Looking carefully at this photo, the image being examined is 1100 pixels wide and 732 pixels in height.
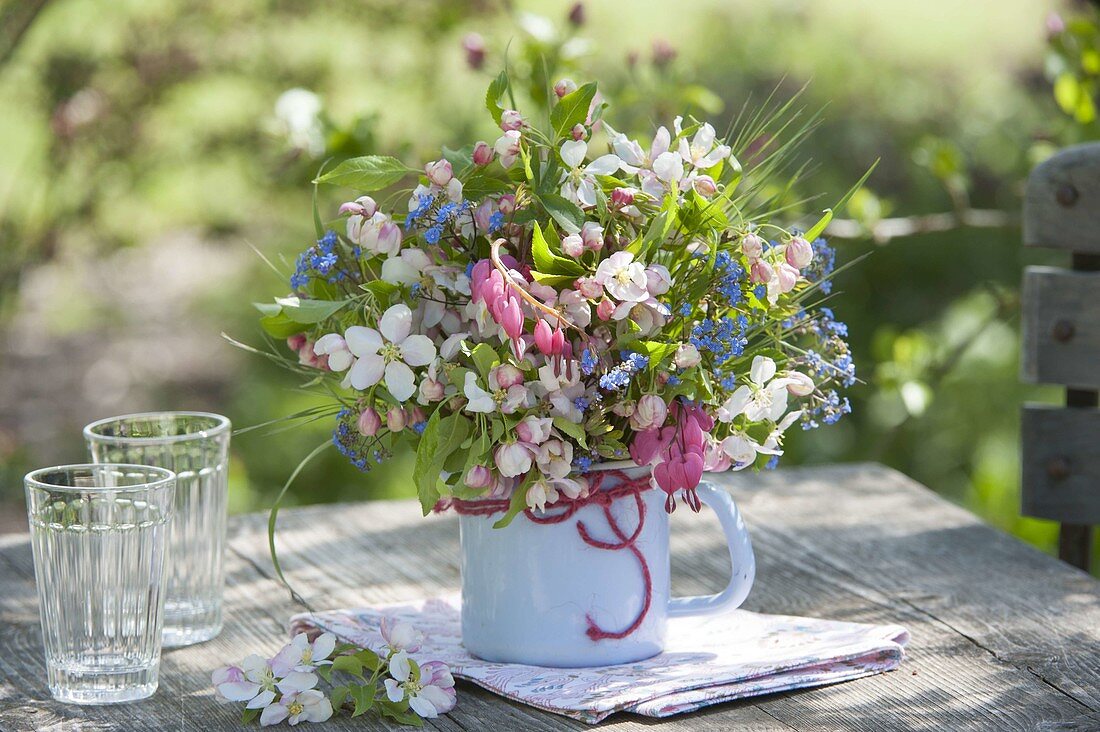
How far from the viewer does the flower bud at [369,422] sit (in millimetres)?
1090

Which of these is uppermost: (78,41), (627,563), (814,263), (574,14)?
(78,41)

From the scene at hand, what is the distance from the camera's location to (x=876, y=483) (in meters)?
1.92

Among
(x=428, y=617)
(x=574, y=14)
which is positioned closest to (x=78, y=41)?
(x=574, y=14)

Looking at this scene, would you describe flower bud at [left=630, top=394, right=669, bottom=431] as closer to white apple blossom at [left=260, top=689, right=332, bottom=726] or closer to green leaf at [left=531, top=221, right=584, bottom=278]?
green leaf at [left=531, top=221, right=584, bottom=278]

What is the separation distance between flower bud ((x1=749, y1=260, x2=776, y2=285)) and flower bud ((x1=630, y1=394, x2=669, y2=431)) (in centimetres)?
13

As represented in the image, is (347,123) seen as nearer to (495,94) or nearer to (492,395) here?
(495,94)

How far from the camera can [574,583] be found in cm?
118

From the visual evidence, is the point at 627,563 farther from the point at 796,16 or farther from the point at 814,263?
the point at 796,16

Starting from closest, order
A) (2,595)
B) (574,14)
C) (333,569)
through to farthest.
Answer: (2,595), (333,569), (574,14)

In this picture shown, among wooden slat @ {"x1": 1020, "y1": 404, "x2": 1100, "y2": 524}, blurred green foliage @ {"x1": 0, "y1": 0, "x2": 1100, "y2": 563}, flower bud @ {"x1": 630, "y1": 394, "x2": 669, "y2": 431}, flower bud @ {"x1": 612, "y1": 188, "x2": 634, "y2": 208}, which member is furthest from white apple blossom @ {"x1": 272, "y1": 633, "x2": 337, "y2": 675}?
blurred green foliage @ {"x1": 0, "y1": 0, "x2": 1100, "y2": 563}

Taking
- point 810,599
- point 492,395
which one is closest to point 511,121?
point 492,395

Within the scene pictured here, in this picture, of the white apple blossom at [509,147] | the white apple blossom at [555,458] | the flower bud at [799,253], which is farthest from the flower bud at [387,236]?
the flower bud at [799,253]

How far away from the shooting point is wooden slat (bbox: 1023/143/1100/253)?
1775 mm

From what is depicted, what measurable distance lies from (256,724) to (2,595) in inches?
21.0
